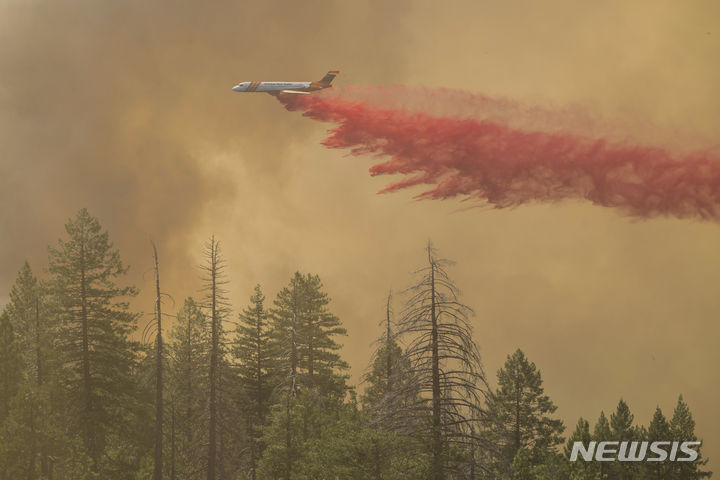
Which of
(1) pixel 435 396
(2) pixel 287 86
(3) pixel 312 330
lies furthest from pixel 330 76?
(1) pixel 435 396

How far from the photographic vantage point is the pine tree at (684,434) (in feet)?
173

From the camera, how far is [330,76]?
75312mm

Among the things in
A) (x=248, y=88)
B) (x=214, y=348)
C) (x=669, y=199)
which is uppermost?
(x=248, y=88)

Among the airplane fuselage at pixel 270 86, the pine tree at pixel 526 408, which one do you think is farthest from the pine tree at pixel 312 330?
the airplane fuselage at pixel 270 86

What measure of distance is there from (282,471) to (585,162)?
40.8 m

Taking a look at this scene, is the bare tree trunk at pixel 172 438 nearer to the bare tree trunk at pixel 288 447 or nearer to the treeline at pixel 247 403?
the treeline at pixel 247 403

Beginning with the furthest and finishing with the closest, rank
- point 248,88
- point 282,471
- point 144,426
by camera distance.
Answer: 1. point 248,88
2. point 144,426
3. point 282,471

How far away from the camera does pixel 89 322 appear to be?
159 feet

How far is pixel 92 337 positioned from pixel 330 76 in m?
38.7

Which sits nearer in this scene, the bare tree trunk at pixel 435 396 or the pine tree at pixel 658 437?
the bare tree trunk at pixel 435 396

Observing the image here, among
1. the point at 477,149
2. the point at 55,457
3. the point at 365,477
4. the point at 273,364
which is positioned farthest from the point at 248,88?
the point at 365,477

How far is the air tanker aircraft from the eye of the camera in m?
74.9

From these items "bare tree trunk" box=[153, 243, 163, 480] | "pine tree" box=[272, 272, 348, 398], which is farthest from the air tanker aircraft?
"bare tree trunk" box=[153, 243, 163, 480]

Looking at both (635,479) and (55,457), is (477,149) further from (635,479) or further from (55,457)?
(55,457)
